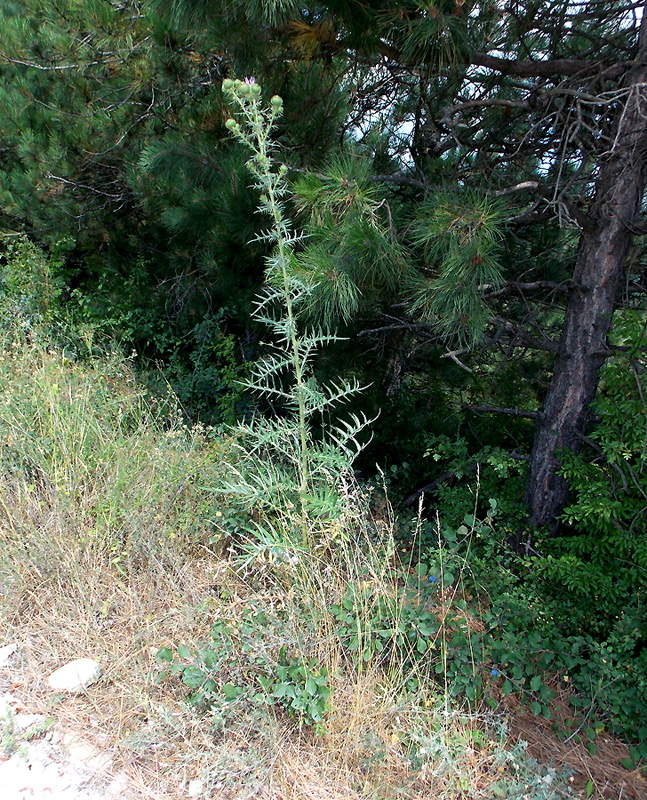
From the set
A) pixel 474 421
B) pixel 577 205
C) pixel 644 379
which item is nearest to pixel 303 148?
pixel 577 205

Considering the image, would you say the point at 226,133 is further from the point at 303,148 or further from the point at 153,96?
the point at 153,96

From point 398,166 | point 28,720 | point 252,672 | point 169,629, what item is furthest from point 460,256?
point 28,720

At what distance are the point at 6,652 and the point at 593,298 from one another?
340 centimetres

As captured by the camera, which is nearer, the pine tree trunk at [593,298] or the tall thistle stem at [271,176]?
the tall thistle stem at [271,176]

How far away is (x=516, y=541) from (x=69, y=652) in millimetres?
2610

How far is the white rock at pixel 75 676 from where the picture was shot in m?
2.19

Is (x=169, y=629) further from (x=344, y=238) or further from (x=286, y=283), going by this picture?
(x=344, y=238)

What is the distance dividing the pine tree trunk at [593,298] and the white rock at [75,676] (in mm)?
2567

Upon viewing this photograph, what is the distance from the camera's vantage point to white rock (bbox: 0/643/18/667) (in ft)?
7.59

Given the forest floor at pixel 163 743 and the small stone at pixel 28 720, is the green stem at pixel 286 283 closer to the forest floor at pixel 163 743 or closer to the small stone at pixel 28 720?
the forest floor at pixel 163 743

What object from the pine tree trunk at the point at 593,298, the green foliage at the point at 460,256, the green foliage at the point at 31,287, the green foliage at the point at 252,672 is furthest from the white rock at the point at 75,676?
the green foliage at the point at 31,287

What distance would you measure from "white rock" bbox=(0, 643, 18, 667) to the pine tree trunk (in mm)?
2866

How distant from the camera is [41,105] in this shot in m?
5.05

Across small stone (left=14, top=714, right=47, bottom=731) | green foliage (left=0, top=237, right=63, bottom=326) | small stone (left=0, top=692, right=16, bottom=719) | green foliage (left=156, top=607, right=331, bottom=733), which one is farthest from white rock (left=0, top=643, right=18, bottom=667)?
green foliage (left=0, top=237, right=63, bottom=326)
